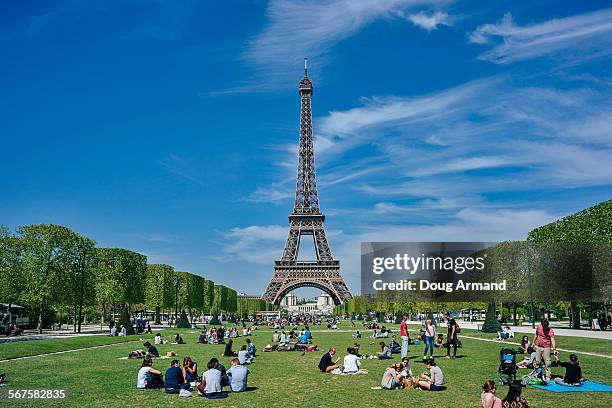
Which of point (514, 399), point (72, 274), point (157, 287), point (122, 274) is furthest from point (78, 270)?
point (514, 399)

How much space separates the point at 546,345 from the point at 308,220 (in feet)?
303

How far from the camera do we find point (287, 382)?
1816 cm

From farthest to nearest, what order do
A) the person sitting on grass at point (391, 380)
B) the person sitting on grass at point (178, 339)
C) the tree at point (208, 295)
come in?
the tree at point (208, 295)
the person sitting on grass at point (178, 339)
the person sitting on grass at point (391, 380)

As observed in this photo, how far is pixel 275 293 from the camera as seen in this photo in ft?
323

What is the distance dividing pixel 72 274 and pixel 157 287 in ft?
62.9

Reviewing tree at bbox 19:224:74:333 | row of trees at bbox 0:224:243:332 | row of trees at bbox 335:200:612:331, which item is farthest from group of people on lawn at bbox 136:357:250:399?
tree at bbox 19:224:74:333

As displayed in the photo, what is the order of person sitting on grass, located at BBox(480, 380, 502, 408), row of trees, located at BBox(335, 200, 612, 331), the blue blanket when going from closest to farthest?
person sitting on grass, located at BBox(480, 380, 502, 408)
the blue blanket
row of trees, located at BBox(335, 200, 612, 331)

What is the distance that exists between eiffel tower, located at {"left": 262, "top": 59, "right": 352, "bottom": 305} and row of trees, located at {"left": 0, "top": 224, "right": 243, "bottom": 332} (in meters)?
27.0

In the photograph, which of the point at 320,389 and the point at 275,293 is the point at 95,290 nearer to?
the point at 275,293

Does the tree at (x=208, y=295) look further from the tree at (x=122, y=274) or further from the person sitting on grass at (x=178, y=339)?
the person sitting on grass at (x=178, y=339)

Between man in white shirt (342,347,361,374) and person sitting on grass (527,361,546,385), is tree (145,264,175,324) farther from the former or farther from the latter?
person sitting on grass (527,361,546,385)

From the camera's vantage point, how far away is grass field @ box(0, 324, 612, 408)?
14367 millimetres

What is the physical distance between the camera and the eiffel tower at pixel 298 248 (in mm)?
100562

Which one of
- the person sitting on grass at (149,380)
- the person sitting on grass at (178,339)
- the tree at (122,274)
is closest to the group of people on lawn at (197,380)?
the person sitting on grass at (149,380)
